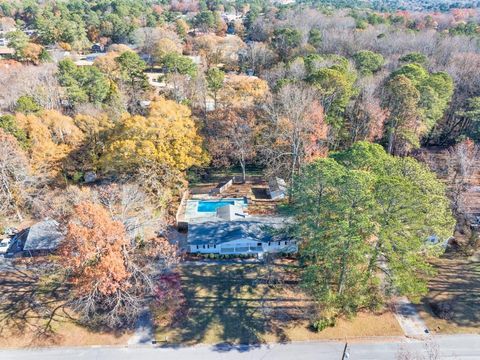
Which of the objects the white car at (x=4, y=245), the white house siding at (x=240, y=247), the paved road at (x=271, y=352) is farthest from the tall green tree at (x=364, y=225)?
the white car at (x=4, y=245)

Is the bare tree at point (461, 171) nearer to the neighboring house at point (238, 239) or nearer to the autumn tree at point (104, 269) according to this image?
the neighboring house at point (238, 239)

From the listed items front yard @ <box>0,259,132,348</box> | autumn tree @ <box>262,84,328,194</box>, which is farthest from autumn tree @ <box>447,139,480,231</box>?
front yard @ <box>0,259,132,348</box>

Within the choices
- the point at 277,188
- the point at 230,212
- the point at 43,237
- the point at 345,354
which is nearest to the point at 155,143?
the point at 230,212

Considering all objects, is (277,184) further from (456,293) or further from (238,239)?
(456,293)

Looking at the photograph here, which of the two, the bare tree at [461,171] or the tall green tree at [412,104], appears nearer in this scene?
the bare tree at [461,171]

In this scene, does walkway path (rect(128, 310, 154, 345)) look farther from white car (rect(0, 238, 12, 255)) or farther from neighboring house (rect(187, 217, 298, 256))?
white car (rect(0, 238, 12, 255))

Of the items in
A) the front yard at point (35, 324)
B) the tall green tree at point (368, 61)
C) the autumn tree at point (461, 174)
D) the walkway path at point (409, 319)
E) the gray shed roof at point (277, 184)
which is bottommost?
the front yard at point (35, 324)


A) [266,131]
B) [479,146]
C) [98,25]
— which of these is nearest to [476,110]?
[479,146]

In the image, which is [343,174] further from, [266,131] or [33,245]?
[33,245]
